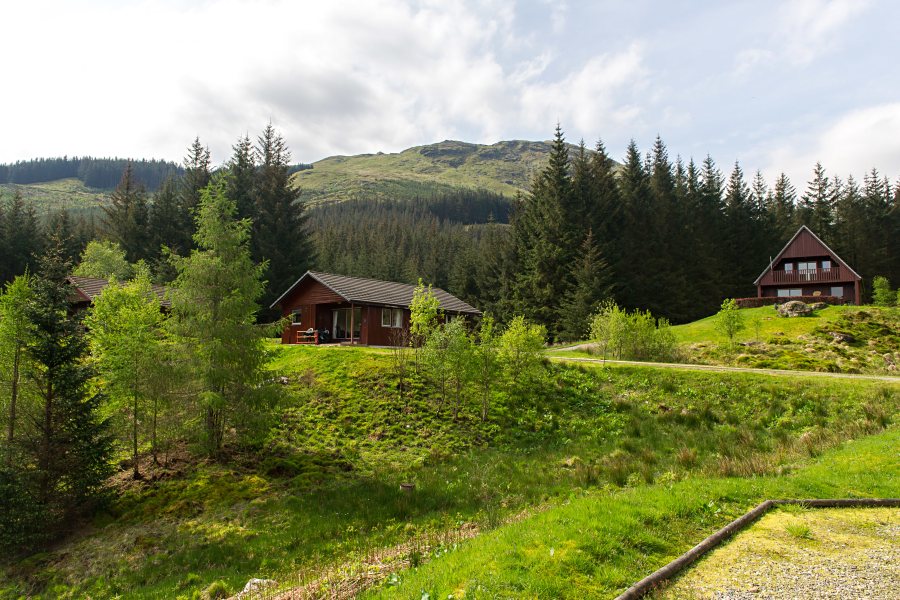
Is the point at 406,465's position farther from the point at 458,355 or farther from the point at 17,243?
the point at 17,243

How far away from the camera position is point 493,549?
6988 mm

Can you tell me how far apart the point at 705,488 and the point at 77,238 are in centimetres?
7191

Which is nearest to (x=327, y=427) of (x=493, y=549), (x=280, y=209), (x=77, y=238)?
(x=493, y=549)

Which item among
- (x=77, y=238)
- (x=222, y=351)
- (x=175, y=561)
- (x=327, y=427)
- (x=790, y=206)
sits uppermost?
(x=790, y=206)

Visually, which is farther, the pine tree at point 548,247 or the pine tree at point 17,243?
the pine tree at point 17,243

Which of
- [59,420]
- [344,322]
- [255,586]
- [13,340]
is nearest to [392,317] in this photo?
[344,322]

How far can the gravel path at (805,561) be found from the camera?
561cm

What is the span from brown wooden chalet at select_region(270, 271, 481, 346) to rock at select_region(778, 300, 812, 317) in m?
26.1

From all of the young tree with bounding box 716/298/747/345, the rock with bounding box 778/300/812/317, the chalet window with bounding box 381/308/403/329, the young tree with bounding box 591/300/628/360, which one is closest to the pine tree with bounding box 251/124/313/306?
the chalet window with bounding box 381/308/403/329

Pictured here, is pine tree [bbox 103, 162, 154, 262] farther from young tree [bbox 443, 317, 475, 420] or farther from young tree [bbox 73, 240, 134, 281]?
young tree [bbox 443, 317, 475, 420]

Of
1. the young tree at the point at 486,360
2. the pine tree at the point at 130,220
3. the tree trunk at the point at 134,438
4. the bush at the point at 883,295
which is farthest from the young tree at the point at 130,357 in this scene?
the bush at the point at 883,295

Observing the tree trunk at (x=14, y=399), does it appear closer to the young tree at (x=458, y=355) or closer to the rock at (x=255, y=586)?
the rock at (x=255, y=586)

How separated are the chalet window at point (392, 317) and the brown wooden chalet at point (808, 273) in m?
36.6

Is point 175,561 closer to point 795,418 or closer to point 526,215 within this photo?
point 795,418
